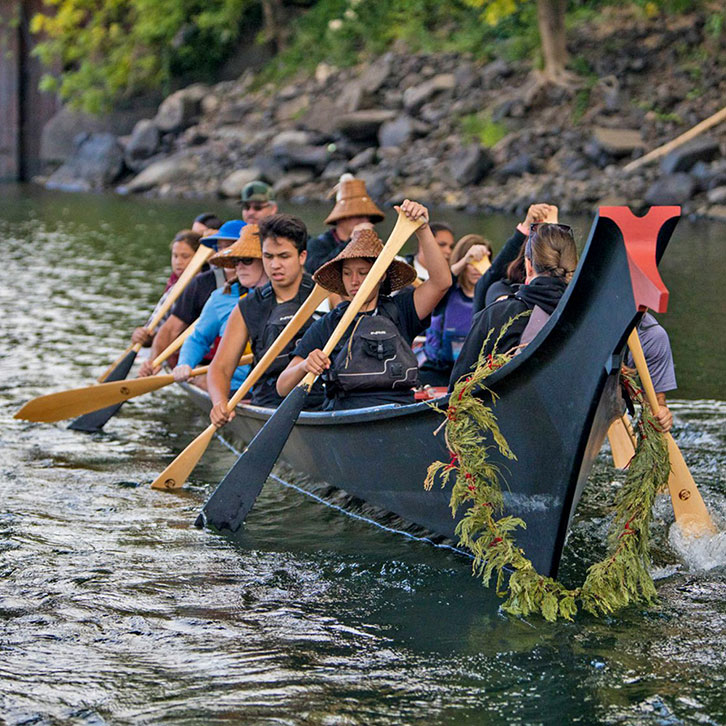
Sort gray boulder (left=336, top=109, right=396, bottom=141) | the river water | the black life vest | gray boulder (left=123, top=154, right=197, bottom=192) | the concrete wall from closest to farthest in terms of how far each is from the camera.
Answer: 1. the river water
2. the black life vest
3. gray boulder (left=336, top=109, right=396, bottom=141)
4. gray boulder (left=123, top=154, right=197, bottom=192)
5. the concrete wall

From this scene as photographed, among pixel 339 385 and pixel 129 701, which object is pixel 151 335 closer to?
pixel 339 385

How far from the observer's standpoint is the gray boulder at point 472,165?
2589 cm

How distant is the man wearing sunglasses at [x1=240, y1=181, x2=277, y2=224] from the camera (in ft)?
30.3

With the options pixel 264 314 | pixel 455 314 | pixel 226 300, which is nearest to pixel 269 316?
pixel 264 314

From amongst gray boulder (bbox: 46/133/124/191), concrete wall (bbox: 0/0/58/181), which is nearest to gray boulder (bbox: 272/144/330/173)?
gray boulder (bbox: 46/133/124/191)

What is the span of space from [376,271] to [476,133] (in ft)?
73.9

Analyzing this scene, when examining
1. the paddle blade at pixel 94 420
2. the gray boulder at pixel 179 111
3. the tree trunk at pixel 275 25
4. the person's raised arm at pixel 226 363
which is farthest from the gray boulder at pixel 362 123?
the person's raised arm at pixel 226 363

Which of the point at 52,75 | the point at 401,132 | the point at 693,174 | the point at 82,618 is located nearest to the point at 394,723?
the point at 82,618

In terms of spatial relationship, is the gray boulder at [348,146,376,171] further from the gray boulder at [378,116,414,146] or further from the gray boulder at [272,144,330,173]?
the gray boulder at [272,144,330,173]

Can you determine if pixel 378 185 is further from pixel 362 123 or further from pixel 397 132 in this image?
pixel 362 123

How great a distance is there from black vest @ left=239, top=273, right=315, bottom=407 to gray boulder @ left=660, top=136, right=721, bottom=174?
665 inches

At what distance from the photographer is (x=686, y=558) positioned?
5.68 meters

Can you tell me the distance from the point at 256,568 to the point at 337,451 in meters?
0.88

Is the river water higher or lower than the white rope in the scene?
lower
